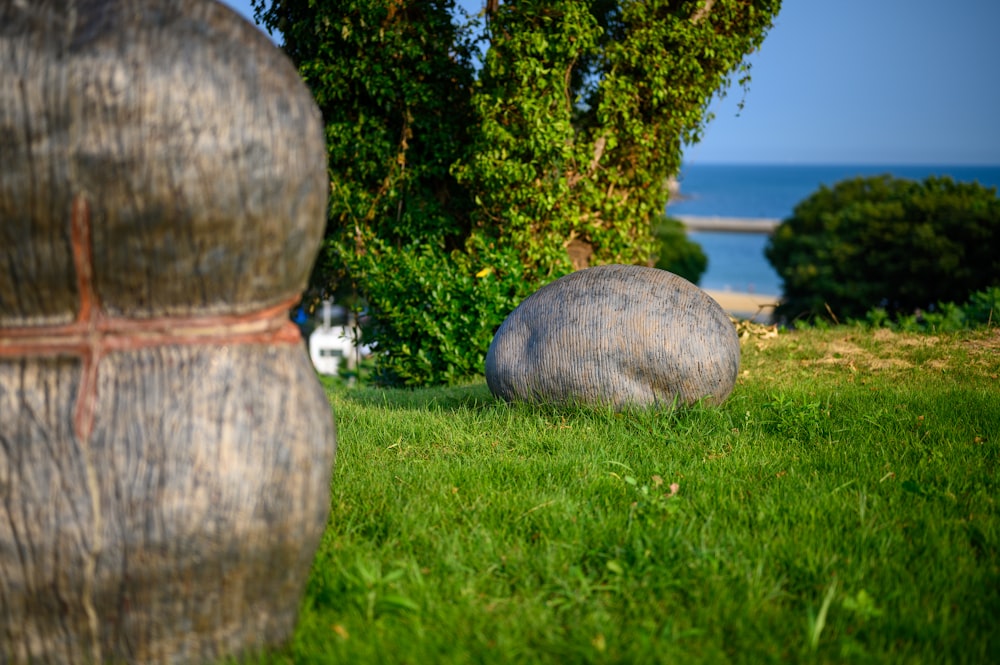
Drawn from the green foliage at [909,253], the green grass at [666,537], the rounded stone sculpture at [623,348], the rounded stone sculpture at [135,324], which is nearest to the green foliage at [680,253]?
the green foliage at [909,253]

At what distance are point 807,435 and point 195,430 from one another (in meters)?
3.69

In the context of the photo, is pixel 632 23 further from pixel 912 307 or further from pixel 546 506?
pixel 912 307

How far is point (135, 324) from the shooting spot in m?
2.25

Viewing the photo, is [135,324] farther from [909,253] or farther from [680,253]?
[680,253]

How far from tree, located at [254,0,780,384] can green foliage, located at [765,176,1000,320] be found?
11.3 m

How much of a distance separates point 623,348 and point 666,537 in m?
2.26

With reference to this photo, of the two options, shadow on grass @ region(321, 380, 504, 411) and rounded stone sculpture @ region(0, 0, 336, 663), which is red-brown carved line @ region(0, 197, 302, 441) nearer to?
rounded stone sculpture @ region(0, 0, 336, 663)

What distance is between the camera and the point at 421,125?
9.64m

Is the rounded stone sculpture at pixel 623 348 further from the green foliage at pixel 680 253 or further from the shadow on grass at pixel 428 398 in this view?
the green foliage at pixel 680 253

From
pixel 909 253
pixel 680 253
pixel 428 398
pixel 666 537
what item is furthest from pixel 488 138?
pixel 680 253

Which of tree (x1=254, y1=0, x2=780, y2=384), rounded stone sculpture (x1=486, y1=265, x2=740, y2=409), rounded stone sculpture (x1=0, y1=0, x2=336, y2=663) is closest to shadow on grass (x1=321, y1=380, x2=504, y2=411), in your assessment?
rounded stone sculpture (x1=486, y1=265, x2=740, y2=409)

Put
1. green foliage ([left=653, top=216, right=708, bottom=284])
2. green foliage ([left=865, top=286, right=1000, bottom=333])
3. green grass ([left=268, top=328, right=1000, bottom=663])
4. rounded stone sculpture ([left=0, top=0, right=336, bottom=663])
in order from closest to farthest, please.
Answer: rounded stone sculpture ([left=0, top=0, right=336, bottom=663]) < green grass ([left=268, top=328, right=1000, bottom=663]) < green foliage ([left=865, top=286, right=1000, bottom=333]) < green foliage ([left=653, top=216, right=708, bottom=284])

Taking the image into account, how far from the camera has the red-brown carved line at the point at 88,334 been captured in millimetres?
2174

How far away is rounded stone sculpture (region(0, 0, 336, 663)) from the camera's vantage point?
2.12m
